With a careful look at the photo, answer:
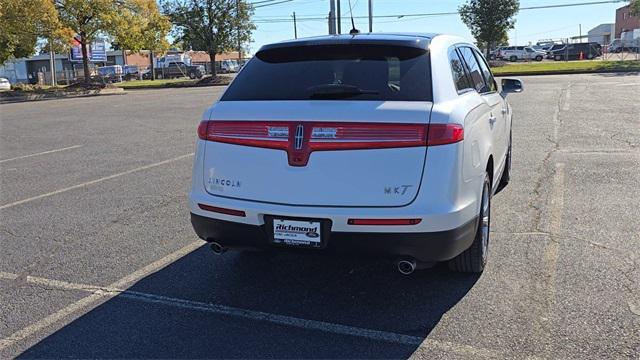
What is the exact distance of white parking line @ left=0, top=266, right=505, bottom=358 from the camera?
3371mm

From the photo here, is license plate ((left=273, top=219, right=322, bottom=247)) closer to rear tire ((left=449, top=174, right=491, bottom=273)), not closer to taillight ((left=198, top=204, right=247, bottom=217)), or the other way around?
taillight ((left=198, top=204, right=247, bottom=217))

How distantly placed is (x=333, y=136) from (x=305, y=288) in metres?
1.27

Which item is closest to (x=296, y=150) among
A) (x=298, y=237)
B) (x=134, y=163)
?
(x=298, y=237)

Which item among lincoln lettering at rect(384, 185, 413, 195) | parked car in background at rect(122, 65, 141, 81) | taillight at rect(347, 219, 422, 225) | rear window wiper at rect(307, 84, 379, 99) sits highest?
parked car in background at rect(122, 65, 141, 81)

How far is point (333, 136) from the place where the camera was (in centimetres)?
347

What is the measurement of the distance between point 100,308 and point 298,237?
1476mm

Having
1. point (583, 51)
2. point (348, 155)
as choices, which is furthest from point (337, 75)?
point (583, 51)

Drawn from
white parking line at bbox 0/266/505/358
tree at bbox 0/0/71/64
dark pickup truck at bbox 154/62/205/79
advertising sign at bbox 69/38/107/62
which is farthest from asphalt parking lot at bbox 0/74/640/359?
dark pickup truck at bbox 154/62/205/79

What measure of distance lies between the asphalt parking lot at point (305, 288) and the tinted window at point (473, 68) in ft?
4.33

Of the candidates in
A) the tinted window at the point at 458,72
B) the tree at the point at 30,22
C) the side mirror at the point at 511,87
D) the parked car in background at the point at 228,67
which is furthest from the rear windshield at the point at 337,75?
the parked car in background at the point at 228,67

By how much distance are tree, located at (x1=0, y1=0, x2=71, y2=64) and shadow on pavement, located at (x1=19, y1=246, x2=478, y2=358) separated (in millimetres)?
30600

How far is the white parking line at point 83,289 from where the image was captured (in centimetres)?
367

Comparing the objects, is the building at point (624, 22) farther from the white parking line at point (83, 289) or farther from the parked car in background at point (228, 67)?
the white parking line at point (83, 289)

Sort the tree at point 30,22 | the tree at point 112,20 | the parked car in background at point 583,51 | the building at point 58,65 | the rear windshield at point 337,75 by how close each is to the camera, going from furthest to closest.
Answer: the building at point 58,65
the parked car in background at point 583,51
the tree at point 112,20
the tree at point 30,22
the rear windshield at point 337,75
